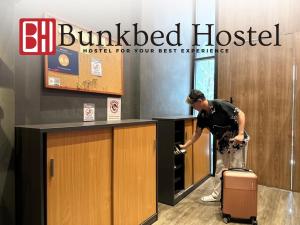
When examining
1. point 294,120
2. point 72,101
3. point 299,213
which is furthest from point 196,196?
point 72,101

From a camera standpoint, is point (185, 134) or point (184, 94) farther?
point (184, 94)

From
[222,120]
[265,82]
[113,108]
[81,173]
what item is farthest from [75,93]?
[265,82]

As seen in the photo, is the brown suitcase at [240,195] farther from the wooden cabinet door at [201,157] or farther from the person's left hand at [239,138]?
the wooden cabinet door at [201,157]

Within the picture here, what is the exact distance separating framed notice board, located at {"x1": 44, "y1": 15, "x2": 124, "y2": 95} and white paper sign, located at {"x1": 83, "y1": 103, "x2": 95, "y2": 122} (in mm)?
156

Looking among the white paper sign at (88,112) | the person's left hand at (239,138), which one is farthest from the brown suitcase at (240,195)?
the white paper sign at (88,112)

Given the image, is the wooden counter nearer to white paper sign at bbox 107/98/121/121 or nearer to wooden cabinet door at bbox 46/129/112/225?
wooden cabinet door at bbox 46/129/112/225

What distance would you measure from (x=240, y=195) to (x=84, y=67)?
2056mm

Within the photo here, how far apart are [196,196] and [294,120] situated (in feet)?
5.87

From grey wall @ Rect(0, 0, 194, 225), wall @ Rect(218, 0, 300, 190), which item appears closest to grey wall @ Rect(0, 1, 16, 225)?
grey wall @ Rect(0, 0, 194, 225)

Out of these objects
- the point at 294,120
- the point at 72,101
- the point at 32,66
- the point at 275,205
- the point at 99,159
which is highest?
the point at 32,66

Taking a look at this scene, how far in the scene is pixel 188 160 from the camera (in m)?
3.51

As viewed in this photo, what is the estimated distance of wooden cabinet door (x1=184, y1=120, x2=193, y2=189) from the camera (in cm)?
343

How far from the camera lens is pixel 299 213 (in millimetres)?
2926

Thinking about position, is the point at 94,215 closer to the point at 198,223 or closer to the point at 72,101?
the point at 72,101
